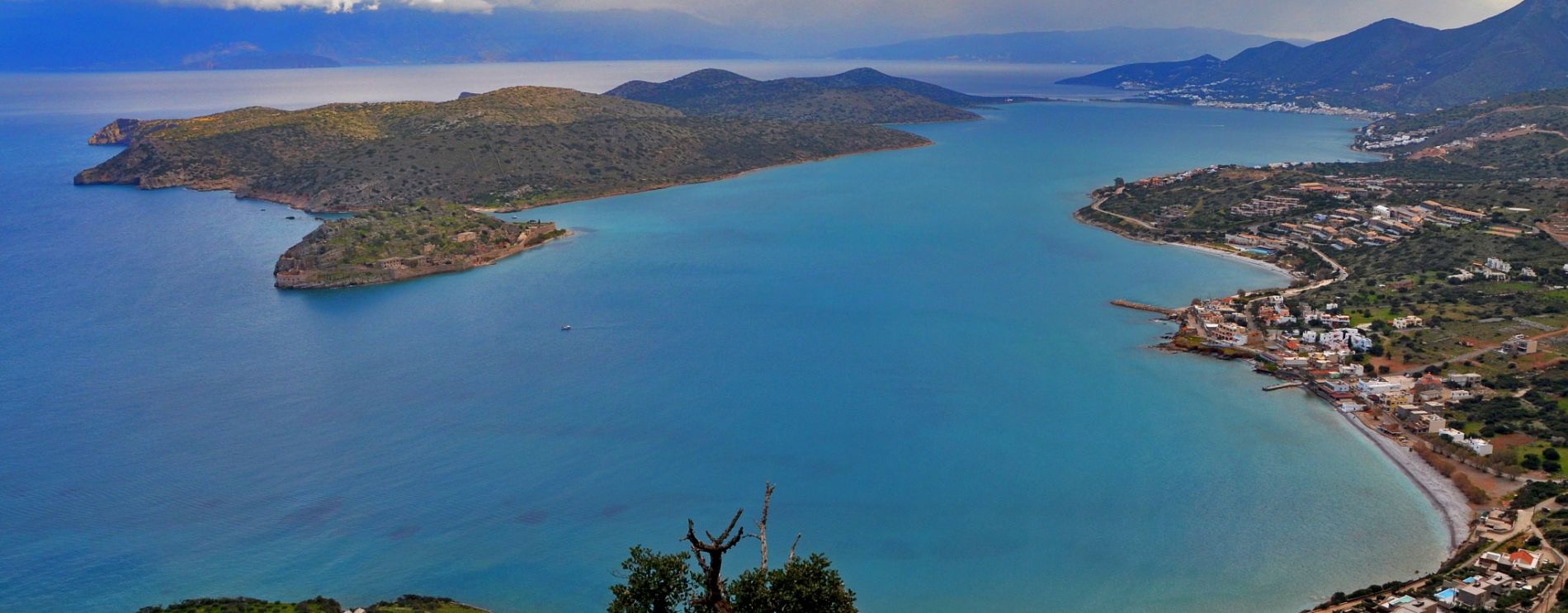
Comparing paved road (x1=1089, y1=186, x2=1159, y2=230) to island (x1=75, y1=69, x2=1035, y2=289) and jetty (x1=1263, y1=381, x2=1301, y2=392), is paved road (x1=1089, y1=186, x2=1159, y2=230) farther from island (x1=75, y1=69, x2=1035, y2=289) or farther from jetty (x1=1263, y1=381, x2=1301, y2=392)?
island (x1=75, y1=69, x2=1035, y2=289)

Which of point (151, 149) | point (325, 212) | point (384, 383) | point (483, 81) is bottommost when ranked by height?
point (384, 383)

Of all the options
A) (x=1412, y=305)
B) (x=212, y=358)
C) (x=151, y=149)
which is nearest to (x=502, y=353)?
(x=212, y=358)

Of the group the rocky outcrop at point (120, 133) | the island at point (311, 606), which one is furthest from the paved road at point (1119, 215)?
the rocky outcrop at point (120, 133)

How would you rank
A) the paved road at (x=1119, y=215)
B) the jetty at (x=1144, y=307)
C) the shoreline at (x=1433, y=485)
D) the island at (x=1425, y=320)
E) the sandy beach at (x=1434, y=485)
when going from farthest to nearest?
1. the paved road at (x=1119, y=215)
2. the jetty at (x=1144, y=307)
3. the sandy beach at (x=1434, y=485)
4. the shoreline at (x=1433, y=485)
5. the island at (x=1425, y=320)

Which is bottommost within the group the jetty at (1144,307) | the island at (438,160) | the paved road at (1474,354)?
the paved road at (1474,354)

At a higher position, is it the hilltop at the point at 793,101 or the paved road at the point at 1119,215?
the hilltop at the point at 793,101

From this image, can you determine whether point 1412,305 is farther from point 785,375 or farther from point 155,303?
point 155,303

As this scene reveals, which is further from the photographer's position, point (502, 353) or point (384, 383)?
point (502, 353)

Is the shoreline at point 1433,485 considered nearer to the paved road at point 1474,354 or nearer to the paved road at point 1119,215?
the paved road at point 1474,354

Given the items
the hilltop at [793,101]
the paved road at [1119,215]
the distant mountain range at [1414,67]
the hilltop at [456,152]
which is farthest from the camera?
the distant mountain range at [1414,67]
